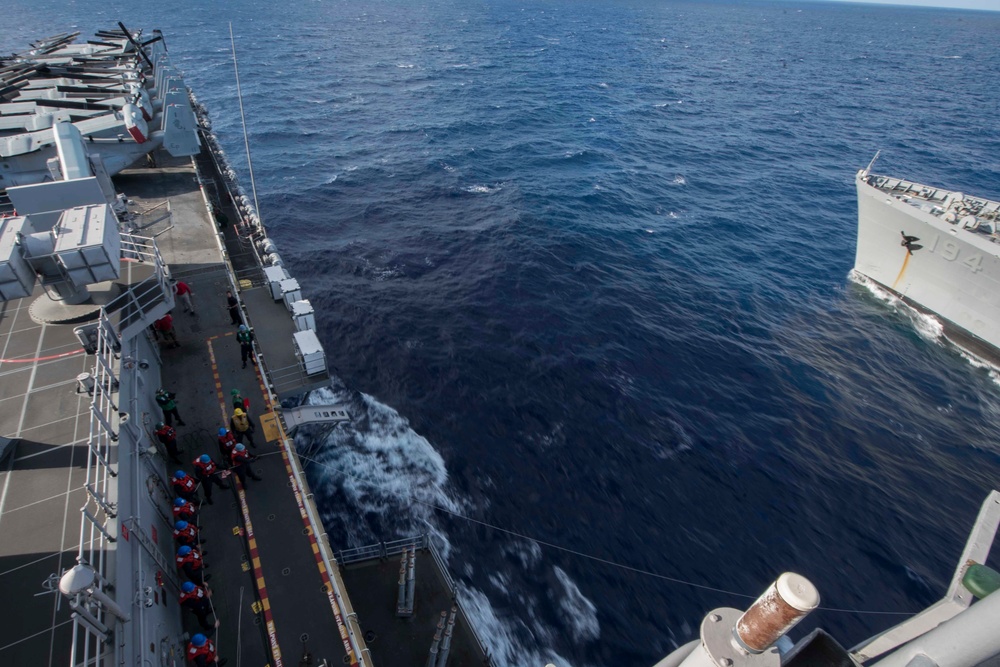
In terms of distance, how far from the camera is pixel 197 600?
47.7 ft

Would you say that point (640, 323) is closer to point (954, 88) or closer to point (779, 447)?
point (779, 447)

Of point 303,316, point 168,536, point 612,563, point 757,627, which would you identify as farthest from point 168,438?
point 757,627

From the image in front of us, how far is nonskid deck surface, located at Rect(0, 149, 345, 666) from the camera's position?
12.3 meters

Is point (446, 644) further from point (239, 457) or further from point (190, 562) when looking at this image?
point (239, 457)

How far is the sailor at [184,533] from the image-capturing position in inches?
621

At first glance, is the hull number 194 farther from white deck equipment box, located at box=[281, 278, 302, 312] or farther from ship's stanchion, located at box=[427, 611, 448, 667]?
white deck equipment box, located at box=[281, 278, 302, 312]

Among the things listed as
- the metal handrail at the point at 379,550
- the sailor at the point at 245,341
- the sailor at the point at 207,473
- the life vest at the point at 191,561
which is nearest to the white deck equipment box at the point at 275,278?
the sailor at the point at 245,341

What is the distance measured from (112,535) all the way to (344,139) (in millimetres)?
64990

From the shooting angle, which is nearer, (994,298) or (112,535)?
(112,535)

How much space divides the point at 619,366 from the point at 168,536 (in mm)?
26040

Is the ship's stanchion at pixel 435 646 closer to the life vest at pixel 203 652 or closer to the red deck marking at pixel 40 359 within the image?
the life vest at pixel 203 652

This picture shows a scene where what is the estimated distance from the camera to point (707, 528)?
2462cm

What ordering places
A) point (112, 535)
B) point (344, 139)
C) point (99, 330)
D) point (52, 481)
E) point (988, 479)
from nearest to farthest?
point (112, 535)
point (52, 481)
point (99, 330)
point (988, 479)
point (344, 139)

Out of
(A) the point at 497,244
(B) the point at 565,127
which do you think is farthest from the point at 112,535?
(B) the point at 565,127
